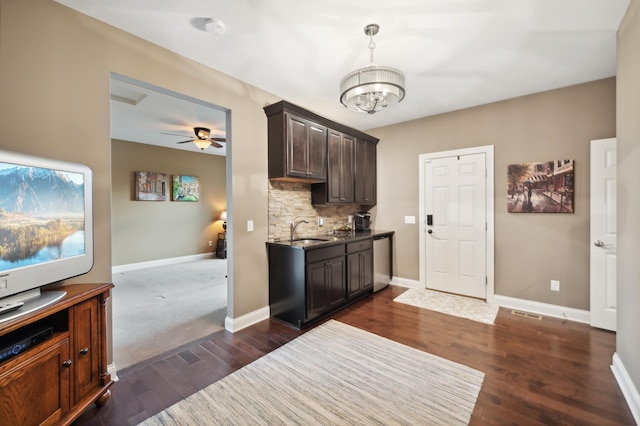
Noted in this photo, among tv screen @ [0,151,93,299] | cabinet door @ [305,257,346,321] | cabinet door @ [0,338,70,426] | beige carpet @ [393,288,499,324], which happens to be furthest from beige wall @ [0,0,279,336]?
beige carpet @ [393,288,499,324]

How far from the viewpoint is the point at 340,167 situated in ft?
13.6

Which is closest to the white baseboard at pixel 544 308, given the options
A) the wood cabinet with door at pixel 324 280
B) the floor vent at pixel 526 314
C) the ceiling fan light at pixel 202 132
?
the floor vent at pixel 526 314

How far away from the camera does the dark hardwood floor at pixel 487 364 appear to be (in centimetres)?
180

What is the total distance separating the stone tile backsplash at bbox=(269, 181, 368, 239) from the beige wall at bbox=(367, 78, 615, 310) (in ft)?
5.47

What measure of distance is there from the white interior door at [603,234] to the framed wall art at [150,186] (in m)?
7.77

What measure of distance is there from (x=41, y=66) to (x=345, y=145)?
3302 millimetres

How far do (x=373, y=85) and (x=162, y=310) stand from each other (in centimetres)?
370

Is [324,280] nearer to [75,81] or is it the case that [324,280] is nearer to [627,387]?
[627,387]

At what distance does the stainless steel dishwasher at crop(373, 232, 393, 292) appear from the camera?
13.9 feet

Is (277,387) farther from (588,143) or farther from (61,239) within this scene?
(588,143)

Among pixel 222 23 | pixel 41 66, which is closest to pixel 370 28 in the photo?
pixel 222 23

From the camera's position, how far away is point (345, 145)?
4.21 m

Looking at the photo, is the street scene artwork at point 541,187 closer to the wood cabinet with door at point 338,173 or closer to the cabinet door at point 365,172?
the cabinet door at point 365,172

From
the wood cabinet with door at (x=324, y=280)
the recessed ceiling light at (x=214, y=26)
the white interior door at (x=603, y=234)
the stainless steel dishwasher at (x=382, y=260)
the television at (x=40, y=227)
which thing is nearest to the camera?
the television at (x=40, y=227)
